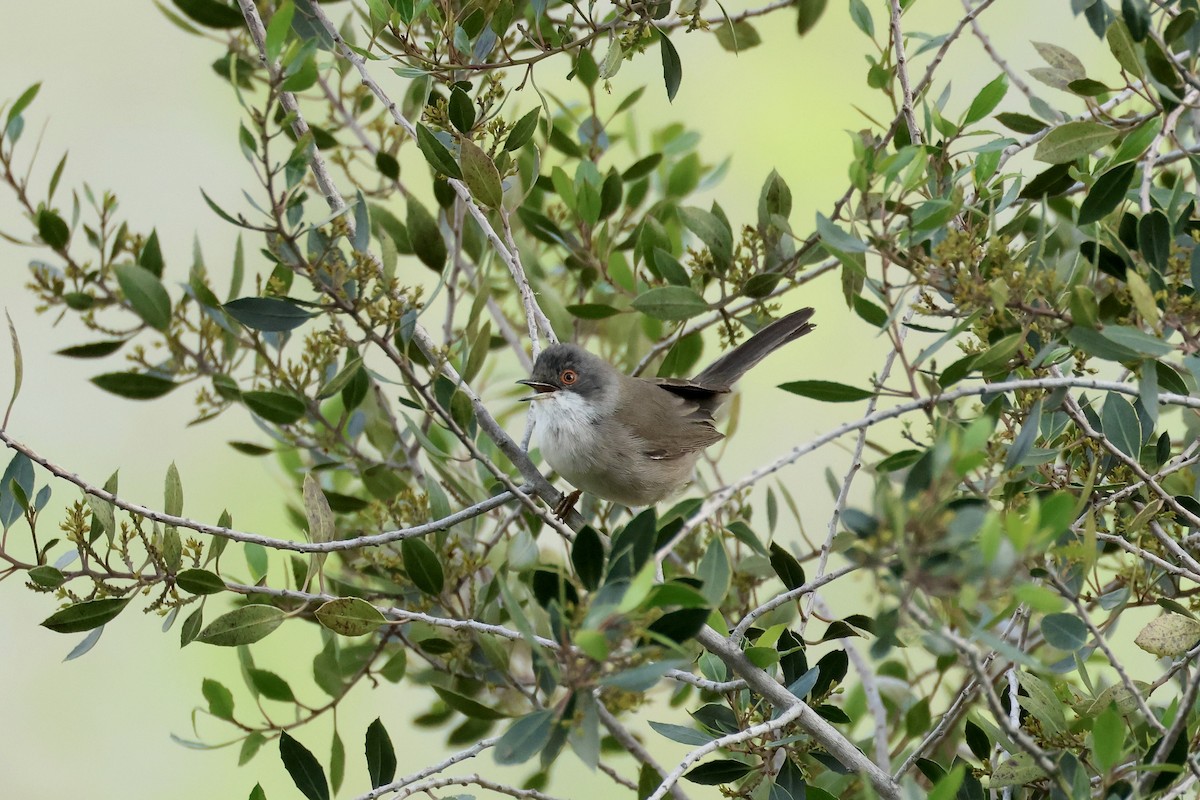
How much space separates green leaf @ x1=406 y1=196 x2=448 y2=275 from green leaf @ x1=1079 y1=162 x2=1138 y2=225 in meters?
1.62

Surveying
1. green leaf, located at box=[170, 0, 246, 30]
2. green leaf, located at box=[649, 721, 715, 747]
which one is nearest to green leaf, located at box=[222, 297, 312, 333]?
green leaf, located at box=[170, 0, 246, 30]

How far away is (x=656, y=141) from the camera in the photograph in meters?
4.00

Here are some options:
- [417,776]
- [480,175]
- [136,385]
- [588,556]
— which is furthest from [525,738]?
[136,385]

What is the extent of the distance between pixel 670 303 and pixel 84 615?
138 cm

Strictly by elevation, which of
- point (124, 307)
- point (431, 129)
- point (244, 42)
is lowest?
point (431, 129)

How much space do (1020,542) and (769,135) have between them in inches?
215

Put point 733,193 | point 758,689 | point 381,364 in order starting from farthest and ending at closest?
point 733,193, point 381,364, point 758,689

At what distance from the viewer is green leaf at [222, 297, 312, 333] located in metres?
2.43

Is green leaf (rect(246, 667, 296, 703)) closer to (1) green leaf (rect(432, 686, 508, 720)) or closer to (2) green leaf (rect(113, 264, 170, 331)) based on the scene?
(1) green leaf (rect(432, 686, 508, 720))

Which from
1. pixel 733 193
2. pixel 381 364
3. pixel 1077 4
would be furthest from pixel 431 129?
pixel 733 193

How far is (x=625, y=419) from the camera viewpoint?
3773mm

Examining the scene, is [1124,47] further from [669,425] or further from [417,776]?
[669,425]

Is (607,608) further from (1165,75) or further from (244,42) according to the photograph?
(244,42)

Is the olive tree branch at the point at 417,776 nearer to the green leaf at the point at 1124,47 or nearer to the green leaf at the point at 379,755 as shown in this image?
the green leaf at the point at 379,755
